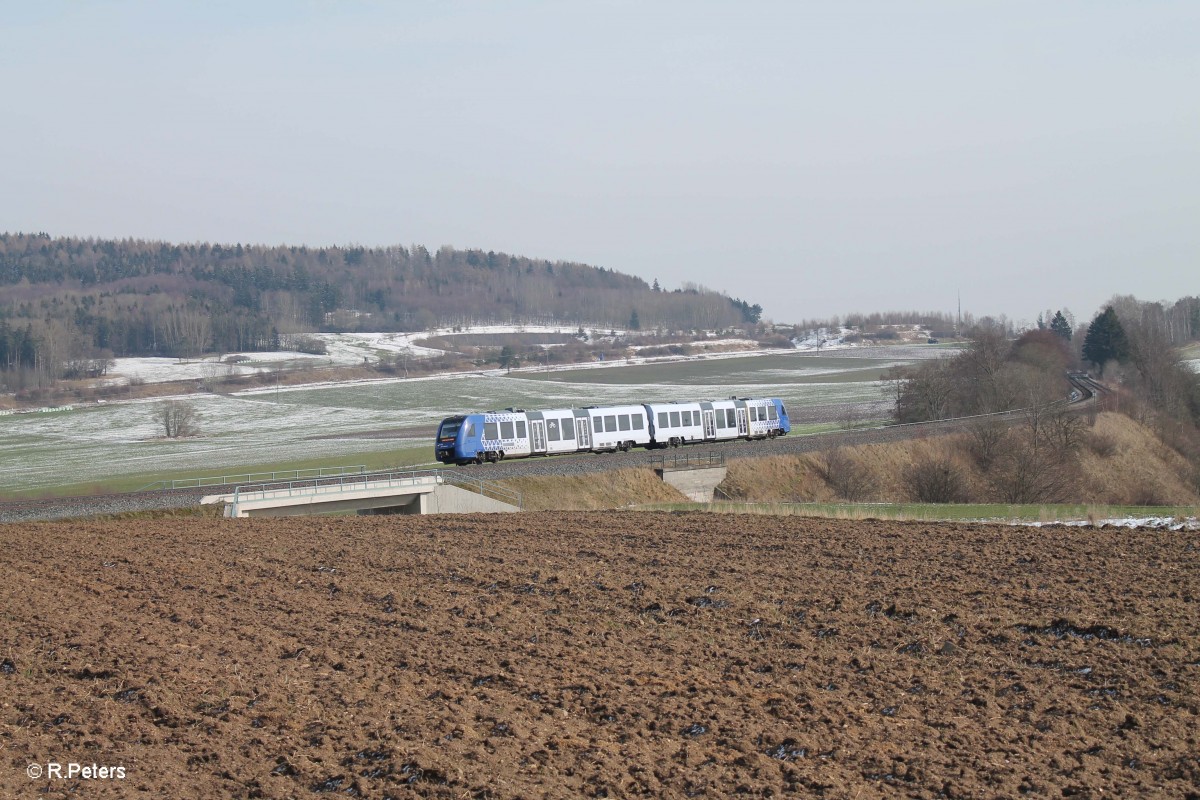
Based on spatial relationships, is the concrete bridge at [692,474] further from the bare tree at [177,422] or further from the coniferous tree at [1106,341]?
the coniferous tree at [1106,341]

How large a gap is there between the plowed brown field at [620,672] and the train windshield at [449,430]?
957 inches

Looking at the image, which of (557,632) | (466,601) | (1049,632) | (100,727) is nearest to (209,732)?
(100,727)

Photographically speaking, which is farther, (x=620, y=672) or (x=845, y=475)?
(x=845, y=475)

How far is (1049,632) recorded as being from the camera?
1256cm

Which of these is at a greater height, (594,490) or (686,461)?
(686,461)

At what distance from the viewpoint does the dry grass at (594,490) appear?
39312 mm

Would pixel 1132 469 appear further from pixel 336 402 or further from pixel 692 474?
pixel 336 402

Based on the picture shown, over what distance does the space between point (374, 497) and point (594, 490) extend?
368 inches

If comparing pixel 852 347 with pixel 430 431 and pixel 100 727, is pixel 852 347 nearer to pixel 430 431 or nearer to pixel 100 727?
pixel 430 431

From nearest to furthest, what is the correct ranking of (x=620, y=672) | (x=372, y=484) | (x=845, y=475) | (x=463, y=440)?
(x=620, y=672) < (x=372, y=484) < (x=463, y=440) < (x=845, y=475)

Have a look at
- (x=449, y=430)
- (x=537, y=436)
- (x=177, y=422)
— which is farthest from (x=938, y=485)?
(x=177, y=422)

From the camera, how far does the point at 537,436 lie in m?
46.9

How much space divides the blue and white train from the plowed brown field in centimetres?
2445

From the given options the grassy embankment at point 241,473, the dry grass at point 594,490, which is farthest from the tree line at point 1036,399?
the grassy embankment at point 241,473
